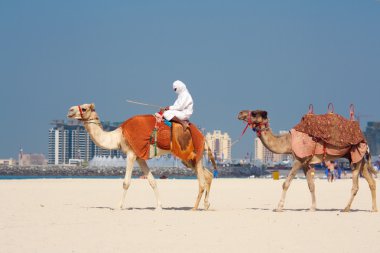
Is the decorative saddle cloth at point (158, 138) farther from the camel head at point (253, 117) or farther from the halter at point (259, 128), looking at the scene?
the halter at point (259, 128)

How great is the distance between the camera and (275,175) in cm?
5403

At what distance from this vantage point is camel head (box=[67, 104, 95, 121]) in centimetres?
1742

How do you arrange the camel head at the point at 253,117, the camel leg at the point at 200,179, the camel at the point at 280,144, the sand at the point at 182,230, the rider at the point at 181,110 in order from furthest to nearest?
the camel head at the point at 253,117, the camel at the point at 280,144, the camel leg at the point at 200,179, the rider at the point at 181,110, the sand at the point at 182,230

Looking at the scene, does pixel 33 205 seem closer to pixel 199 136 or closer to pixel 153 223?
pixel 199 136

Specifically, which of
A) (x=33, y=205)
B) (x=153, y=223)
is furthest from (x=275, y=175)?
(x=153, y=223)

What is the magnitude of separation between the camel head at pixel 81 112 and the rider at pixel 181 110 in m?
1.50

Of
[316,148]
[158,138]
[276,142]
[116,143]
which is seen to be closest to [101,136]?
[116,143]

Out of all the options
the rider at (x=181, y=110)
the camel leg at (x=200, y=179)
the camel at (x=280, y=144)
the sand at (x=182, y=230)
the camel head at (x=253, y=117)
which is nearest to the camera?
the sand at (x=182, y=230)

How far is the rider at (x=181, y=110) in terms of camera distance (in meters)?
17.1

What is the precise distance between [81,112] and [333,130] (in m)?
4.94

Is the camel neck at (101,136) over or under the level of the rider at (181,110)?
under

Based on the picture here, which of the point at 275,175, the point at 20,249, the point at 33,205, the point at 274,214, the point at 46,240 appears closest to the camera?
the point at 20,249

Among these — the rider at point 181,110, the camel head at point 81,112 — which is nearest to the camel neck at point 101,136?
the camel head at point 81,112

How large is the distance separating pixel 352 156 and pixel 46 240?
7.90 meters
